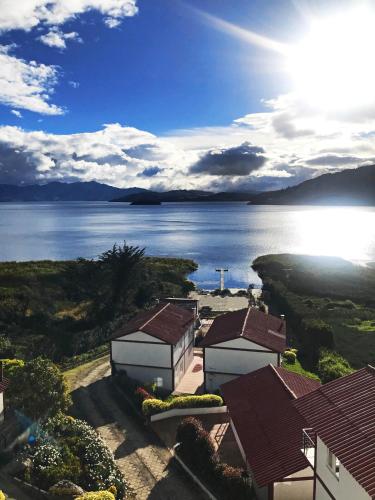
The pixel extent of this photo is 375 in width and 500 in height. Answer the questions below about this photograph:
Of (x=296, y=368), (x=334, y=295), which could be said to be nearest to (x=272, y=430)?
(x=296, y=368)

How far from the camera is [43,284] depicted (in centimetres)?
6531

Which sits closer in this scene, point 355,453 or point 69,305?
point 355,453

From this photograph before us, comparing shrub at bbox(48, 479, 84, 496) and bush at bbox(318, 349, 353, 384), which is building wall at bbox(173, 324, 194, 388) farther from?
shrub at bbox(48, 479, 84, 496)

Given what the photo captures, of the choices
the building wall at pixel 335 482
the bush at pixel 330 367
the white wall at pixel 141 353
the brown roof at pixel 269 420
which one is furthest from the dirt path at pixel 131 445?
the bush at pixel 330 367

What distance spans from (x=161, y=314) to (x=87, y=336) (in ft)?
41.4

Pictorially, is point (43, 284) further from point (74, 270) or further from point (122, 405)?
point (122, 405)

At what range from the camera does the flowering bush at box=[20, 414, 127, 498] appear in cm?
2164

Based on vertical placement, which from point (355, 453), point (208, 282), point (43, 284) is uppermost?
point (355, 453)

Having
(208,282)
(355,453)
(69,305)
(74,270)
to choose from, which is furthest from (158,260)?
(355,453)

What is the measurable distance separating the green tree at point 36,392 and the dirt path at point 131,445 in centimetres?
394

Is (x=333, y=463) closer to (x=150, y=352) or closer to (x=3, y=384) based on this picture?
(x=3, y=384)

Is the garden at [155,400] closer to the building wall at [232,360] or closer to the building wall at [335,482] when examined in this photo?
the building wall at [232,360]

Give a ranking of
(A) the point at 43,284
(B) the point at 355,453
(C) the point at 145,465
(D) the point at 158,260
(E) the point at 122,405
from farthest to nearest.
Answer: (D) the point at 158,260 < (A) the point at 43,284 < (E) the point at 122,405 < (C) the point at 145,465 < (B) the point at 355,453

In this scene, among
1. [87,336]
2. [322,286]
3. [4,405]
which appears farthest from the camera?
[322,286]
